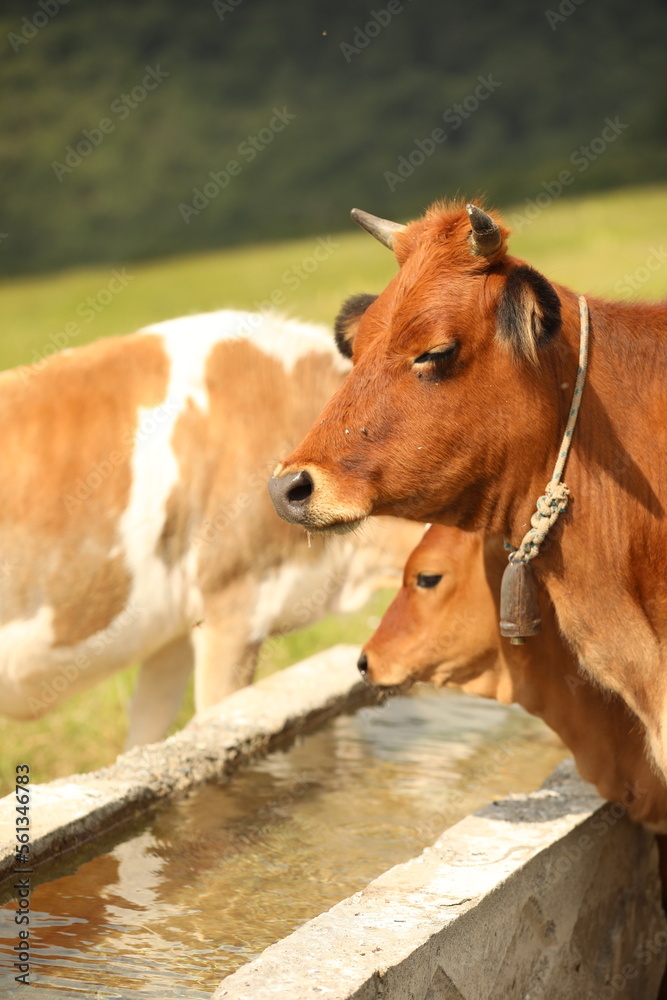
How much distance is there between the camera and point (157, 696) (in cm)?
512

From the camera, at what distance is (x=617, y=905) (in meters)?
3.76

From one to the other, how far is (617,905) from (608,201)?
46.5ft

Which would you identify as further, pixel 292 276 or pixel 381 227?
pixel 292 276

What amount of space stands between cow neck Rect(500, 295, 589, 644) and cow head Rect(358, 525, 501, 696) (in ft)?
2.18

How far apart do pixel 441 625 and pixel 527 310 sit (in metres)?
1.30

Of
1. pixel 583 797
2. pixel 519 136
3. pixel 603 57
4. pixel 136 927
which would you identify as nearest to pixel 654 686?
pixel 583 797
